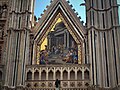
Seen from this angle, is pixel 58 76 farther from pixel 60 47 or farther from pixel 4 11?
pixel 4 11

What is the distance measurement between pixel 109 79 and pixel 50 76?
8.69 feet

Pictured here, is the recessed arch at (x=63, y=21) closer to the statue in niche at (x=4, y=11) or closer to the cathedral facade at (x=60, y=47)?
the cathedral facade at (x=60, y=47)

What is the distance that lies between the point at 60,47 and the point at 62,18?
5.89ft

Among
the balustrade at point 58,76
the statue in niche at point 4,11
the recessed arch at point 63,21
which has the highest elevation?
the statue in niche at point 4,11

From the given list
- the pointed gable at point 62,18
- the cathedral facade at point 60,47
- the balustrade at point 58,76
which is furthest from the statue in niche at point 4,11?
the balustrade at point 58,76

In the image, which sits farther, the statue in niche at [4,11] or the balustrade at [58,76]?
the statue in niche at [4,11]

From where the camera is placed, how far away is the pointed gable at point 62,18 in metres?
15.1

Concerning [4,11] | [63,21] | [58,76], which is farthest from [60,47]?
[4,11]

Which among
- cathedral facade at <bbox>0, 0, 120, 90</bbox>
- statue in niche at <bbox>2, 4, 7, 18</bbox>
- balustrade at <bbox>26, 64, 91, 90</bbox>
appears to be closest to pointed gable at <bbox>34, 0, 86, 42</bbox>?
cathedral facade at <bbox>0, 0, 120, 90</bbox>

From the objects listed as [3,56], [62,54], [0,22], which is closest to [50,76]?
[62,54]

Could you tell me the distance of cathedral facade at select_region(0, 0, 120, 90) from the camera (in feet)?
43.6

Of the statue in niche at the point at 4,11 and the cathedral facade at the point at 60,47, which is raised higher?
the statue in niche at the point at 4,11

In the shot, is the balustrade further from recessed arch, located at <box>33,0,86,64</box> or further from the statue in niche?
the statue in niche

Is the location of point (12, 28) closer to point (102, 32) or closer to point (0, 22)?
point (0, 22)
